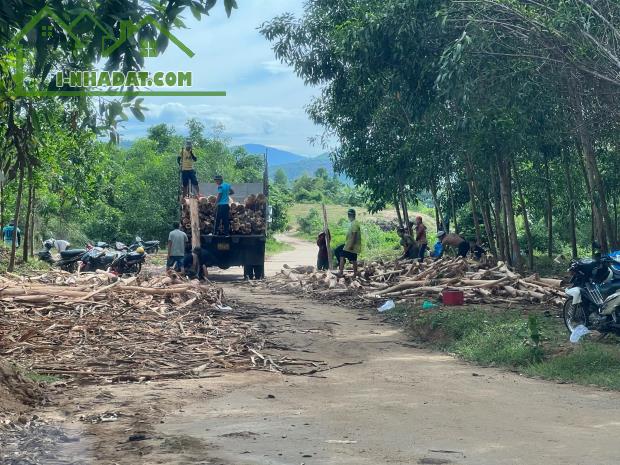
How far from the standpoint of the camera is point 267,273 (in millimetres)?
27672

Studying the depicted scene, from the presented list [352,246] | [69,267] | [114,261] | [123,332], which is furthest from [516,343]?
[69,267]

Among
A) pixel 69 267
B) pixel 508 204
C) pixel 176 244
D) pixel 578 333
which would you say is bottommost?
pixel 578 333

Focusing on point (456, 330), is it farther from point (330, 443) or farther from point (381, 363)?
point (330, 443)

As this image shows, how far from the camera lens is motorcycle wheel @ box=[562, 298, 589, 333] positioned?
469 inches

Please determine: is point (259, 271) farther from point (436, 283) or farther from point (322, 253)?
point (436, 283)

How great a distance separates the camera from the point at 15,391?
7.86 metres

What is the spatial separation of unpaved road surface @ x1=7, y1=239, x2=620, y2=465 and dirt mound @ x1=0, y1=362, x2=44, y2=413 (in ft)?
0.75

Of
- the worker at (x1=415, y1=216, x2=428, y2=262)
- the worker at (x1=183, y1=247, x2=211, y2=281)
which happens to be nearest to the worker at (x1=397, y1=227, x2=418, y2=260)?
the worker at (x1=415, y1=216, x2=428, y2=262)

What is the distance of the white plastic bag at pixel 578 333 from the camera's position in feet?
36.7

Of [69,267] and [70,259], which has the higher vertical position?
[70,259]

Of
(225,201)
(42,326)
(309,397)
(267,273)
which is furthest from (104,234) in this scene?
(309,397)

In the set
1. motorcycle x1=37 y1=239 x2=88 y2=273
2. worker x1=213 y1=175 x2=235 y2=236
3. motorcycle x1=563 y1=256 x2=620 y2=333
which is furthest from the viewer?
motorcycle x1=37 y1=239 x2=88 y2=273

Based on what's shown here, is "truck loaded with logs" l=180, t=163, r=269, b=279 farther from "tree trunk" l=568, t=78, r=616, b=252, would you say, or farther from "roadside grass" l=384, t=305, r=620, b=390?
"tree trunk" l=568, t=78, r=616, b=252

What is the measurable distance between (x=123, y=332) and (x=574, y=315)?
6.24 m
